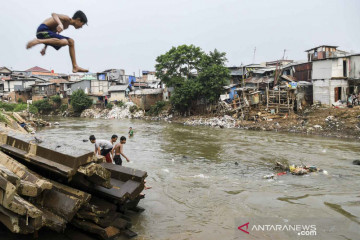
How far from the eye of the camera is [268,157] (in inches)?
542

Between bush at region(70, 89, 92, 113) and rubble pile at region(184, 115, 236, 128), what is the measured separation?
22117 mm

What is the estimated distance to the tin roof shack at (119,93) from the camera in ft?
157

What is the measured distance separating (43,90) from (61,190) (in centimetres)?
5410

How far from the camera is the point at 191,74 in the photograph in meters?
38.3

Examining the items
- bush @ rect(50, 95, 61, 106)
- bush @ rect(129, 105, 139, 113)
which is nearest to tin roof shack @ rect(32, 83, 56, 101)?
bush @ rect(50, 95, 61, 106)

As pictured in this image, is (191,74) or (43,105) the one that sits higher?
(191,74)

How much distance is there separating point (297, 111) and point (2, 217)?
1101 inches

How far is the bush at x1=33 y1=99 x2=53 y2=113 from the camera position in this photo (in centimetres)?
4912

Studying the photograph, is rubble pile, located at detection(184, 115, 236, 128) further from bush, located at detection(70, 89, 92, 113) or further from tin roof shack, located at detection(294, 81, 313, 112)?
bush, located at detection(70, 89, 92, 113)

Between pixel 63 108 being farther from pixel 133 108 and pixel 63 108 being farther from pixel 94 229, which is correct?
pixel 94 229

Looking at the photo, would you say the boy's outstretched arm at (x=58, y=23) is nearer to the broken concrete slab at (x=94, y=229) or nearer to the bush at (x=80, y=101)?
the broken concrete slab at (x=94, y=229)

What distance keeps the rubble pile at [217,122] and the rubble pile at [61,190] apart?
23164 millimetres

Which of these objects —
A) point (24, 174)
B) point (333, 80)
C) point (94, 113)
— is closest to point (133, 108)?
point (94, 113)

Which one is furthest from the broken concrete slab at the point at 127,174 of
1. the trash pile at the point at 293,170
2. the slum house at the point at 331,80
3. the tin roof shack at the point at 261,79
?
the tin roof shack at the point at 261,79
